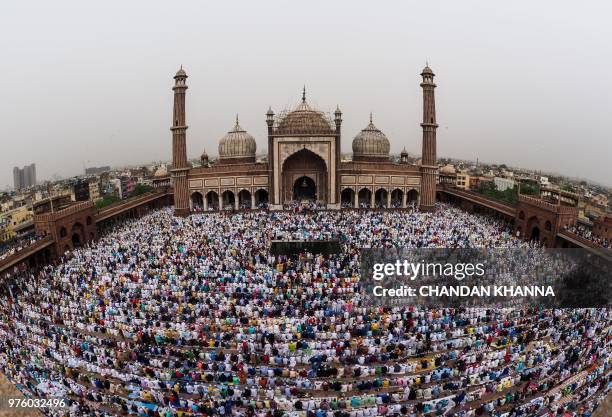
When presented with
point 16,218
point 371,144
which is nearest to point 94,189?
point 16,218

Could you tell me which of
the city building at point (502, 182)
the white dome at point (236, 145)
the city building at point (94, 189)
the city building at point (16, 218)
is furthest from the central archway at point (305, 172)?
the city building at point (502, 182)

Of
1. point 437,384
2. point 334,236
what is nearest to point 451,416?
point 437,384

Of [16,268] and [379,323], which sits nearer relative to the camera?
[379,323]

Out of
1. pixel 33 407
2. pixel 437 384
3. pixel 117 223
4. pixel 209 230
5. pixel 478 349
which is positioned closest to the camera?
pixel 33 407

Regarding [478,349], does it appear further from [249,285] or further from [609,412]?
[249,285]


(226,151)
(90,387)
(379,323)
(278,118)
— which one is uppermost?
(278,118)

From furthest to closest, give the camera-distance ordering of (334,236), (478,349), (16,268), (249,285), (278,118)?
(278,118) < (334,236) < (16,268) < (249,285) < (478,349)

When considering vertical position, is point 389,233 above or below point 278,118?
below

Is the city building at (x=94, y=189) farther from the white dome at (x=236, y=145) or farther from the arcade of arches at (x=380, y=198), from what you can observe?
the arcade of arches at (x=380, y=198)

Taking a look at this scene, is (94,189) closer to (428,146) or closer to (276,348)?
(428,146)
